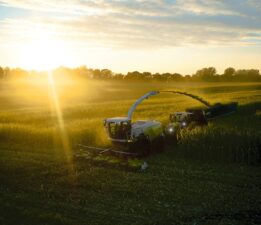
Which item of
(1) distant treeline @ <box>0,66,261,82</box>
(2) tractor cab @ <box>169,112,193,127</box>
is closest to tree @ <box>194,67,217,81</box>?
(1) distant treeline @ <box>0,66,261,82</box>

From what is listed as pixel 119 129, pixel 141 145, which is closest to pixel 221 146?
pixel 141 145

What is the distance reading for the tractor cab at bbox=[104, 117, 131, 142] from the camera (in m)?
18.0

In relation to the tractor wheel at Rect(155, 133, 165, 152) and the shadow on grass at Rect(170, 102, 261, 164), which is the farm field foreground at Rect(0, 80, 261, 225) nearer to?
the shadow on grass at Rect(170, 102, 261, 164)

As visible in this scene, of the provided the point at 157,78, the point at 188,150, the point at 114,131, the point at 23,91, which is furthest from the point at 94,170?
the point at 157,78

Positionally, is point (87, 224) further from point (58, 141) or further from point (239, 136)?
point (58, 141)

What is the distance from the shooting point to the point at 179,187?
13562mm

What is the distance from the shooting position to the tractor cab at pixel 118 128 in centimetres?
1804

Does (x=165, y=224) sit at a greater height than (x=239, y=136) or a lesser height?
lesser

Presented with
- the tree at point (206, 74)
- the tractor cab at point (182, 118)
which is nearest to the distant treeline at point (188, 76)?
the tree at point (206, 74)

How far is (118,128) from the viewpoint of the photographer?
18281mm

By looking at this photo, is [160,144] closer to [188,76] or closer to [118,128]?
[118,128]

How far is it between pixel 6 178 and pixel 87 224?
5932 millimetres

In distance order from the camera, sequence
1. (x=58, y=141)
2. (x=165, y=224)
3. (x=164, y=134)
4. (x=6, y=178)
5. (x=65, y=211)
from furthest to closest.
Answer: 1. (x=58, y=141)
2. (x=164, y=134)
3. (x=6, y=178)
4. (x=65, y=211)
5. (x=165, y=224)

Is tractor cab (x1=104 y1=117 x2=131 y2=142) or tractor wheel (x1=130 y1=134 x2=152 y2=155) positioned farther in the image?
tractor wheel (x1=130 y1=134 x2=152 y2=155)
